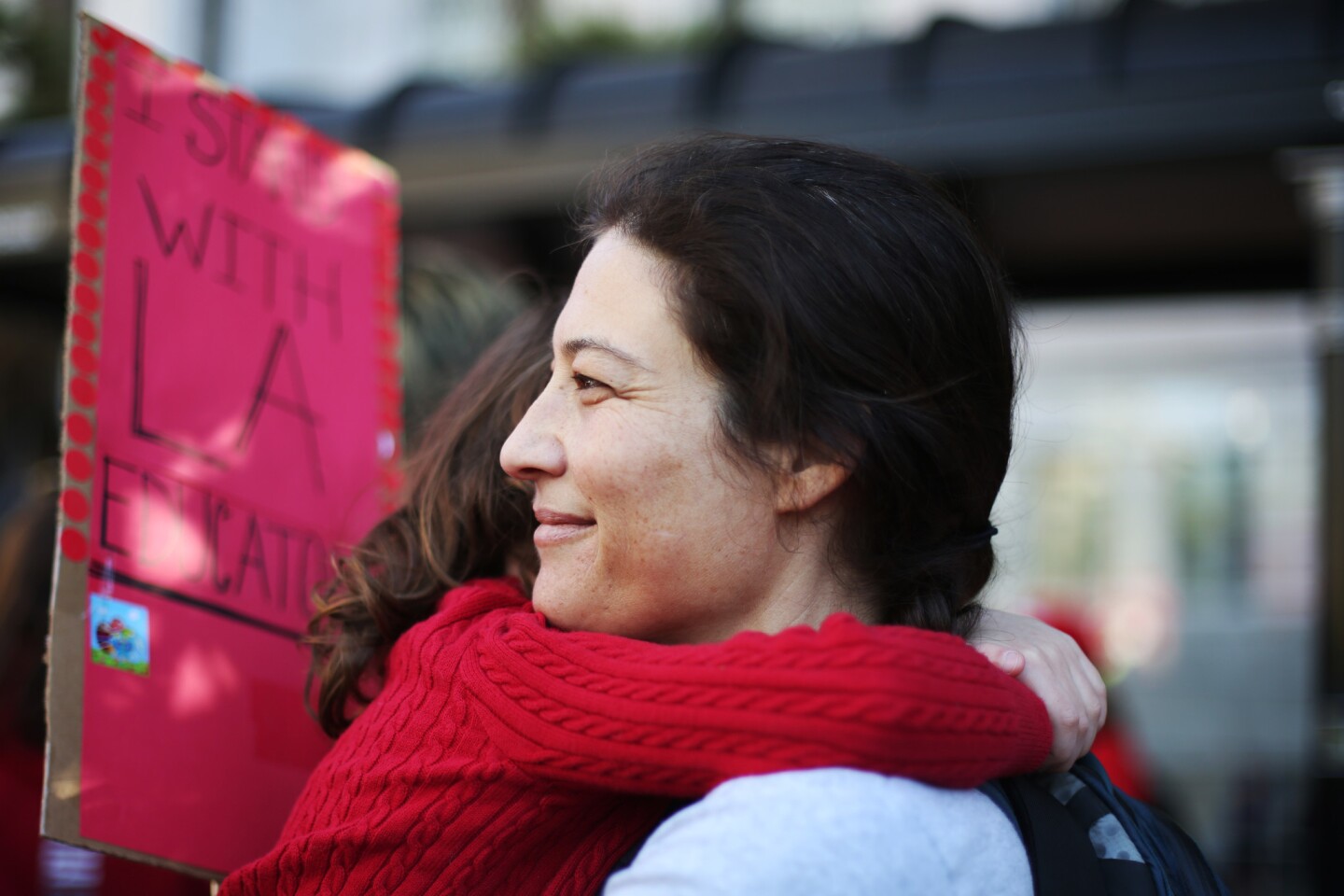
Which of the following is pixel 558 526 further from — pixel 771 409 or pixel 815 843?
pixel 815 843

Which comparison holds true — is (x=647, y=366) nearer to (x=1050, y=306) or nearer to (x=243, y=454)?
(x=243, y=454)

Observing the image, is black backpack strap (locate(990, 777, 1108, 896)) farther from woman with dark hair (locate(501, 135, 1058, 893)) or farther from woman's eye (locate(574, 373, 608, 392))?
woman's eye (locate(574, 373, 608, 392))

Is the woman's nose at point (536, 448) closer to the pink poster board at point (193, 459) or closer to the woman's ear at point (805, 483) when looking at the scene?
the woman's ear at point (805, 483)

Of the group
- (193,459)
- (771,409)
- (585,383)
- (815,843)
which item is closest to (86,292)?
(193,459)

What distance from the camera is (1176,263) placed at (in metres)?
5.27

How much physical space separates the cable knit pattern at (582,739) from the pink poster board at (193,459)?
9.6 inches

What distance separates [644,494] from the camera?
1.33m

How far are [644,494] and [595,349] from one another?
0.17 metres

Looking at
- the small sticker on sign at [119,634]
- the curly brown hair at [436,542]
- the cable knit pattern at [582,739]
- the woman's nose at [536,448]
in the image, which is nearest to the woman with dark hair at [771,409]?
the woman's nose at [536,448]

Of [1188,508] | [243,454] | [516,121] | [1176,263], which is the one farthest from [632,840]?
[1188,508]

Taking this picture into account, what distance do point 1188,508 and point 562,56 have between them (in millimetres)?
6162

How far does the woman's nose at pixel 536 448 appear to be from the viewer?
1.39m

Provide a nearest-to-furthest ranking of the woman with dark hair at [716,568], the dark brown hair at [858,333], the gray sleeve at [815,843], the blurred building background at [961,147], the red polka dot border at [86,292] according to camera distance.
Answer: the gray sleeve at [815,843] < the woman with dark hair at [716,568] < the dark brown hair at [858,333] < the red polka dot border at [86,292] < the blurred building background at [961,147]

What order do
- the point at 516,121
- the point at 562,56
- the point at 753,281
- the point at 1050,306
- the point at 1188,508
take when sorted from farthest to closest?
the point at 1188,508, the point at 562,56, the point at 1050,306, the point at 516,121, the point at 753,281
